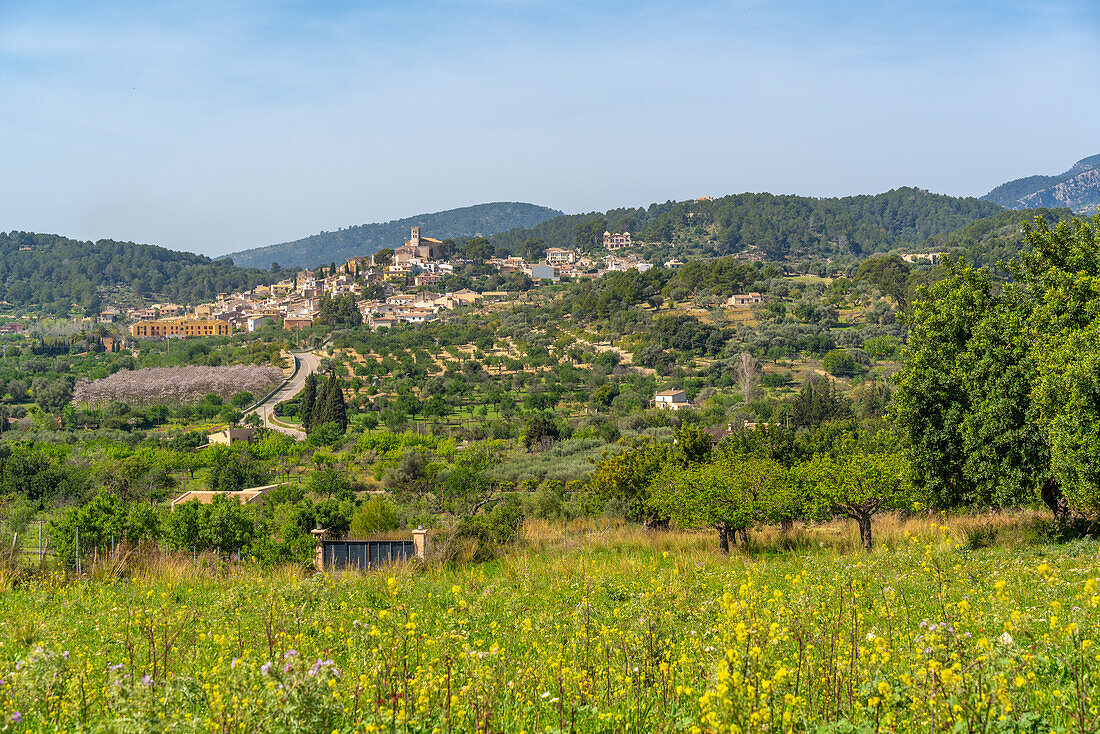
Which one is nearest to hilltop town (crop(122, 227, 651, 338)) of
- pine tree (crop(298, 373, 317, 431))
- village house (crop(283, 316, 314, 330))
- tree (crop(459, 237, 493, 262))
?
village house (crop(283, 316, 314, 330))

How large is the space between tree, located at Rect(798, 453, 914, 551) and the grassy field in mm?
3449

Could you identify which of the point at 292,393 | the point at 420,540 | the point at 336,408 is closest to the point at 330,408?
the point at 336,408

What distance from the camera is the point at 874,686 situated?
8.66 feet

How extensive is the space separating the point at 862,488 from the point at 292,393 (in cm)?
4884

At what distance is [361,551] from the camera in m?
9.88

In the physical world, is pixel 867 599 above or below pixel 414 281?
below

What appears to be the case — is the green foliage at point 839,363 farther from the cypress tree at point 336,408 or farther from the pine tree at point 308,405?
the pine tree at point 308,405

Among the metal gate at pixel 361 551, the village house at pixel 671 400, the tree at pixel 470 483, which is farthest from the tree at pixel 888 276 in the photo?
the metal gate at pixel 361 551

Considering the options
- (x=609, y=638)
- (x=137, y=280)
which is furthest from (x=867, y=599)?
(x=137, y=280)

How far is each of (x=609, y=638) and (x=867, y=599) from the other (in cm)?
218

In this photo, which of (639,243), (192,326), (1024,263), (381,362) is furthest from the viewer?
(639,243)

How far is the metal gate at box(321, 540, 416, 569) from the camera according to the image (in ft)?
30.8

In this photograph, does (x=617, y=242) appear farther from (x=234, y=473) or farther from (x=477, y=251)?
(x=234, y=473)

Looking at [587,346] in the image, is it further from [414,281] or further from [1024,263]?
[1024,263]
